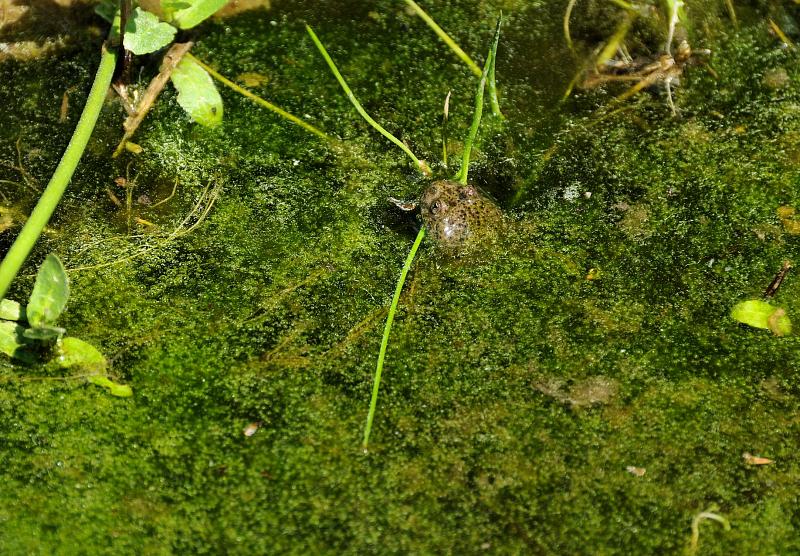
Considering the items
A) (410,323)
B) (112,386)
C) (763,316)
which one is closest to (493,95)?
(410,323)

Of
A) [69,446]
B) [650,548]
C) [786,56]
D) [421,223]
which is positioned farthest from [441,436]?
[786,56]

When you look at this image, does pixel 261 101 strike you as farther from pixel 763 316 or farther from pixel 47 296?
pixel 763 316

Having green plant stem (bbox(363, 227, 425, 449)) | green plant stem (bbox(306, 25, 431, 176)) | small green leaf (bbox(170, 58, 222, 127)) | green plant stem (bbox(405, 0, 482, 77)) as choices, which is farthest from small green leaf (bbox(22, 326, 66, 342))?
green plant stem (bbox(405, 0, 482, 77))

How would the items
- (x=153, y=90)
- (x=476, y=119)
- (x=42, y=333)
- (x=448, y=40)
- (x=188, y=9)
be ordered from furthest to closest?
(x=448, y=40), (x=153, y=90), (x=188, y=9), (x=476, y=119), (x=42, y=333)

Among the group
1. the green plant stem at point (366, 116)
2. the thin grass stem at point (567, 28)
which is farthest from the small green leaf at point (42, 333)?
the thin grass stem at point (567, 28)

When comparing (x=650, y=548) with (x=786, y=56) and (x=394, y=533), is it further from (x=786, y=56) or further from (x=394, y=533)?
(x=786, y=56)

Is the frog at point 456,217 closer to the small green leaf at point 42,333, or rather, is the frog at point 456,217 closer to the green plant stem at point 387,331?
the green plant stem at point 387,331
